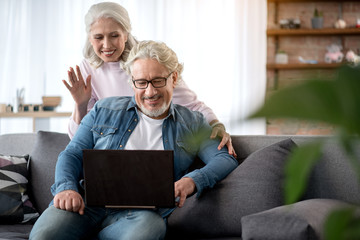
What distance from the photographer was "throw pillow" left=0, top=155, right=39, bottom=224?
205cm

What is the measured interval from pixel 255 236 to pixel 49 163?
44.7 inches

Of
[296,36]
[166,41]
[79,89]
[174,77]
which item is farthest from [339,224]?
[296,36]

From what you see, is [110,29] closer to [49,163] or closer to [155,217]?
[49,163]

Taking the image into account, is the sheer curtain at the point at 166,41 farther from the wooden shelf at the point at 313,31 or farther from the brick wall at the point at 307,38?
the brick wall at the point at 307,38

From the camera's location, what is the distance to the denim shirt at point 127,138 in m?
1.85

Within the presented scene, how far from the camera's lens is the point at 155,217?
1.70 meters

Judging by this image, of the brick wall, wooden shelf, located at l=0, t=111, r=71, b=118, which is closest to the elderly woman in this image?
wooden shelf, located at l=0, t=111, r=71, b=118

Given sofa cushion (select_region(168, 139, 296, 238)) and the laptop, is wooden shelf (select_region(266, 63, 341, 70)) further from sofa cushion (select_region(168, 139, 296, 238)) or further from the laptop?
the laptop

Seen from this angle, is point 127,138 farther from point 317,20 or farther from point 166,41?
point 317,20

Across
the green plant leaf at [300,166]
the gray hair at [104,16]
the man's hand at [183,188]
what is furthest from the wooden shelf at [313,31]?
the green plant leaf at [300,166]

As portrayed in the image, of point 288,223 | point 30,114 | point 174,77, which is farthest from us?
point 30,114

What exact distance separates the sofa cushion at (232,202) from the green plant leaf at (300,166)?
1.49 meters

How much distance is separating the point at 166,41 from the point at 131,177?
3.94 metres

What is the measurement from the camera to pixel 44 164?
2176 mm
